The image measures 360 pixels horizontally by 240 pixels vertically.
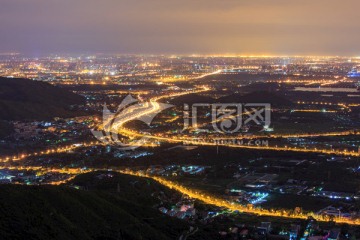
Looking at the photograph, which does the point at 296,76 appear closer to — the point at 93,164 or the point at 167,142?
the point at 167,142

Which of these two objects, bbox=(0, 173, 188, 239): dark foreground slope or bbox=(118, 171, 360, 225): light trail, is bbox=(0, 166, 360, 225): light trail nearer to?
bbox=(118, 171, 360, 225): light trail

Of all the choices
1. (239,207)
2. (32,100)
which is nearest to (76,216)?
(239,207)

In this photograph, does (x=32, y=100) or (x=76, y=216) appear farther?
(x=32, y=100)

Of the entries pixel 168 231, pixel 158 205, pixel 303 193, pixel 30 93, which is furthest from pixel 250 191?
pixel 30 93

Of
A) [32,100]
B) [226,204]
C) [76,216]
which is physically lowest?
[226,204]

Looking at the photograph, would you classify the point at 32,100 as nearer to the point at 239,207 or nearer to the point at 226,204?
the point at 226,204

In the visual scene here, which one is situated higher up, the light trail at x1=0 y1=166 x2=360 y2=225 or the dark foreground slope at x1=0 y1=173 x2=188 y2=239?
the dark foreground slope at x1=0 y1=173 x2=188 y2=239

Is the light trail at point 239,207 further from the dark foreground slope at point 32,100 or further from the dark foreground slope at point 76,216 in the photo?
the dark foreground slope at point 32,100

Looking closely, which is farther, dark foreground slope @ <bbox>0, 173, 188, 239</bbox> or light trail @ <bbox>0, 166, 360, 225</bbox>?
light trail @ <bbox>0, 166, 360, 225</bbox>

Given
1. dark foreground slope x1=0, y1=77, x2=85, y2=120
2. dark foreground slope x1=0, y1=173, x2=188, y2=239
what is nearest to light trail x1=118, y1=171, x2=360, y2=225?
dark foreground slope x1=0, y1=173, x2=188, y2=239
